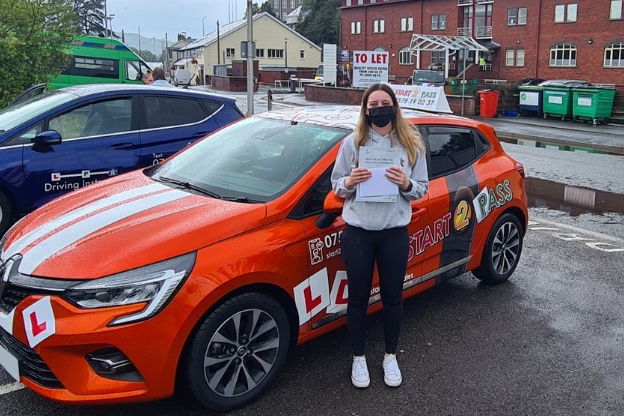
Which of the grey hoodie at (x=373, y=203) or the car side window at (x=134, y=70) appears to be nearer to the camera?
the grey hoodie at (x=373, y=203)

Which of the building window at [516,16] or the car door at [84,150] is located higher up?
the building window at [516,16]

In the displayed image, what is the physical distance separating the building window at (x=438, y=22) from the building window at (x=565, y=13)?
501 inches

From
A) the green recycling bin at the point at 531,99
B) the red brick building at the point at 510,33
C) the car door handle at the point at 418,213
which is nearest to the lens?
the car door handle at the point at 418,213

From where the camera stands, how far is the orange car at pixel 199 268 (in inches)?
116

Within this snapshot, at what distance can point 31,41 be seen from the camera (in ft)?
33.4

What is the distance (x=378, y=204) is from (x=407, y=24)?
6111 centimetres

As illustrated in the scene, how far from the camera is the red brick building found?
43844 mm

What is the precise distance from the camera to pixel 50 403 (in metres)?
3.37

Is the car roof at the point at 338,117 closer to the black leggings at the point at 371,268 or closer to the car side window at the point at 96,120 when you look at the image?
the black leggings at the point at 371,268

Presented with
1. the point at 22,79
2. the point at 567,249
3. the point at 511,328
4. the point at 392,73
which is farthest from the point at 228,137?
the point at 392,73

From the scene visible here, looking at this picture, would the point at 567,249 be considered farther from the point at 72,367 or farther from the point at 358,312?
the point at 72,367

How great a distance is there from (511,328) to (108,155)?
432cm

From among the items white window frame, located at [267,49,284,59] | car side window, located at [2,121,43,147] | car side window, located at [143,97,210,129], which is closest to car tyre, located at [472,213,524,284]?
car side window, located at [143,97,210,129]

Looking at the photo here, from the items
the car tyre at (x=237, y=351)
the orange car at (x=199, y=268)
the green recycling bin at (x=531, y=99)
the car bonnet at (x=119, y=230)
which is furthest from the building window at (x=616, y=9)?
the car tyre at (x=237, y=351)
